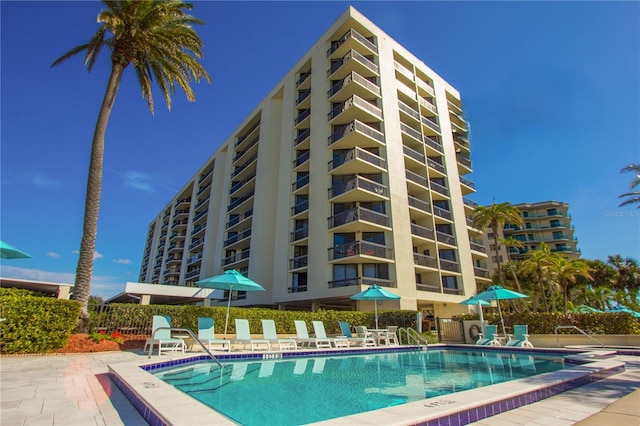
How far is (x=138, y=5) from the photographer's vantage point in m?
14.4

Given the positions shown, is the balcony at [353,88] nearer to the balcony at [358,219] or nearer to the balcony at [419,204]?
the balcony at [419,204]

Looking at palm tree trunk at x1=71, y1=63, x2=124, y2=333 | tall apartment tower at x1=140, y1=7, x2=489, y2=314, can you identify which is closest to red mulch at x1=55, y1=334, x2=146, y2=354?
palm tree trunk at x1=71, y1=63, x2=124, y2=333

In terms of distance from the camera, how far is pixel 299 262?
1027 inches

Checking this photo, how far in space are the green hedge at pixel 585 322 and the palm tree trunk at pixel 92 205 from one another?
20550mm

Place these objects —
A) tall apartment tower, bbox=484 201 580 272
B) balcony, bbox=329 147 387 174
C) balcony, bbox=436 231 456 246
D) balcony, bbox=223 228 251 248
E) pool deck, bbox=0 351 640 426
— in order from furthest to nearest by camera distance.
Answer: tall apartment tower, bbox=484 201 580 272 < balcony, bbox=223 228 251 248 < balcony, bbox=436 231 456 246 < balcony, bbox=329 147 387 174 < pool deck, bbox=0 351 640 426

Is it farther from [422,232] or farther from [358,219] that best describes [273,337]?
[422,232]

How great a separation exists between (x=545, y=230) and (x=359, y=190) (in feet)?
174

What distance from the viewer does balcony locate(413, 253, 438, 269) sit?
81.6 feet

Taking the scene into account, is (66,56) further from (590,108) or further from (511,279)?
(511,279)

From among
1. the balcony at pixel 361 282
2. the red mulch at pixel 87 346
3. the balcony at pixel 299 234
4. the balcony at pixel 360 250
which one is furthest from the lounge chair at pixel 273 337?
Answer: the balcony at pixel 299 234

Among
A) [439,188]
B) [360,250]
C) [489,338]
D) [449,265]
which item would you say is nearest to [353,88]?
[439,188]

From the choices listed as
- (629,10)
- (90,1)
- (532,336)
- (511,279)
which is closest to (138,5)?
(90,1)

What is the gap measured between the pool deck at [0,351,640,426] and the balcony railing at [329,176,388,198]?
17.7 m

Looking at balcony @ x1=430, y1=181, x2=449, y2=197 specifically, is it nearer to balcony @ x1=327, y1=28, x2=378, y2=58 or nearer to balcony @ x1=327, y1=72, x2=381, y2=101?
balcony @ x1=327, y1=72, x2=381, y2=101
